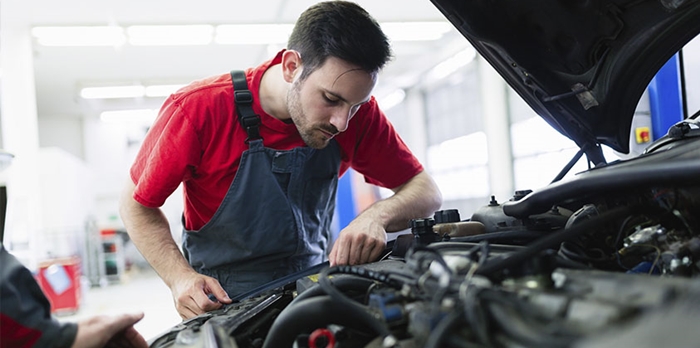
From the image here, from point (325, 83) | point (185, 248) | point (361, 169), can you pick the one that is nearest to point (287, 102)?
point (325, 83)

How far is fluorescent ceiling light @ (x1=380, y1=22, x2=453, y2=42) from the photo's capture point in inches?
236

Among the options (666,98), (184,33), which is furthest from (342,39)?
(184,33)

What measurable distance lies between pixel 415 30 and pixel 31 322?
6025mm

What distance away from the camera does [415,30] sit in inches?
245

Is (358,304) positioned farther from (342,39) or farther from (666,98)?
(666,98)

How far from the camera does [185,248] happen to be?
5.36 ft

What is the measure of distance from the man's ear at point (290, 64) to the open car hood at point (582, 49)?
1.53ft

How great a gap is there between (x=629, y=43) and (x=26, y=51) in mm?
5823

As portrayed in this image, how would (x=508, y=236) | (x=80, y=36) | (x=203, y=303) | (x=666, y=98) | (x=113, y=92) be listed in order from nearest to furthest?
(x=508, y=236)
(x=203, y=303)
(x=666, y=98)
(x=80, y=36)
(x=113, y=92)

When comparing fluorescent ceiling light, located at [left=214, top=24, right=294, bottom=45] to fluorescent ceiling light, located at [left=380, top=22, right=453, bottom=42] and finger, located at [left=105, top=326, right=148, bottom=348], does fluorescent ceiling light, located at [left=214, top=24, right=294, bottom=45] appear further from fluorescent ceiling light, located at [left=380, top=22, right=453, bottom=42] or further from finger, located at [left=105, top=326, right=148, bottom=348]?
finger, located at [left=105, top=326, right=148, bottom=348]

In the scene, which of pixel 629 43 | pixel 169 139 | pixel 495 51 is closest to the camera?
pixel 629 43

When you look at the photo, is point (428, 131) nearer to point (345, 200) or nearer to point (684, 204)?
point (345, 200)

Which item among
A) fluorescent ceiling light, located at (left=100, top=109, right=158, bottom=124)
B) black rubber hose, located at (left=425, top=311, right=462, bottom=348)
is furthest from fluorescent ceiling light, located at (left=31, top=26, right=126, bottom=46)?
black rubber hose, located at (left=425, top=311, right=462, bottom=348)

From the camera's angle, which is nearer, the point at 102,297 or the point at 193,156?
the point at 193,156
